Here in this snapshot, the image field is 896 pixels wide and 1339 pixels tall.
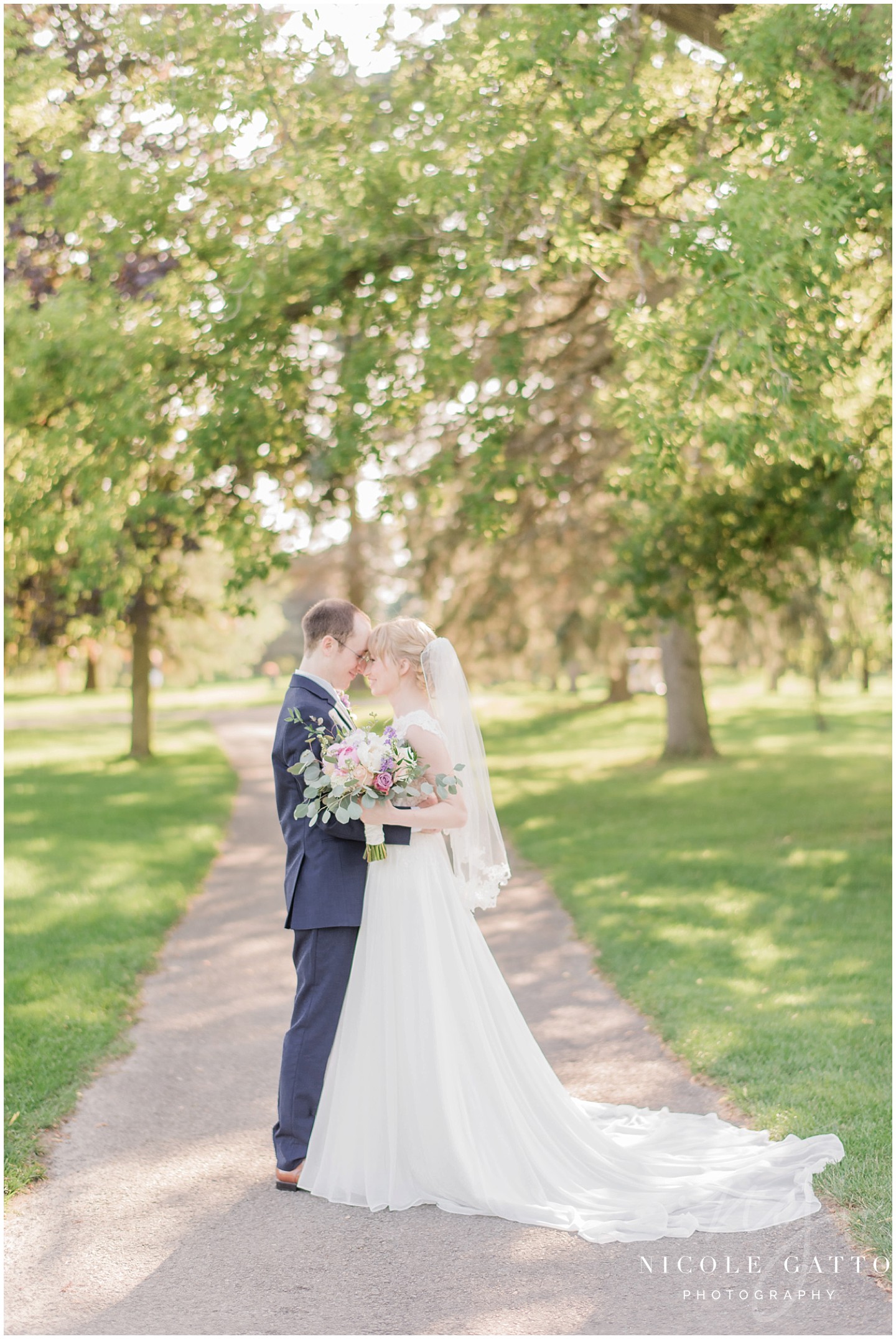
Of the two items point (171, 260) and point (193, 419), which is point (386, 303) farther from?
point (171, 260)

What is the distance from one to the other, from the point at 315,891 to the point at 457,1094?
3.29 feet

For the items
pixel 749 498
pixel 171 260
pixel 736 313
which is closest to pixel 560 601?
pixel 749 498

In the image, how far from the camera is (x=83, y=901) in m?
10.1

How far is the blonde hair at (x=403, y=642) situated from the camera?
4.81 m

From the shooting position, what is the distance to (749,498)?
1248cm

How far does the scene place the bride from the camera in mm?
4402

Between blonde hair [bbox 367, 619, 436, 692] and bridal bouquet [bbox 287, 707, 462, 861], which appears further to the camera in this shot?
blonde hair [bbox 367, 619, 436, 692]

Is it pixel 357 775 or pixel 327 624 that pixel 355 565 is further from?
pixel 357 775

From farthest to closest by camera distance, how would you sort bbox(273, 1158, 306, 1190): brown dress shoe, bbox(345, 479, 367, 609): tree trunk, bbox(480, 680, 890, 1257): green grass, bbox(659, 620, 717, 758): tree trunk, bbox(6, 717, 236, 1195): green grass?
bbox(345, 479, 367, 609): tree trunk < bbox(659, 620, 717, 758): tree trunk < bbox(6, 717, 236, 1195): green grass < bbox(480, 680, 890, 1257): green grass < bbox(273, 1158, 306, 1190): brown dress shoe

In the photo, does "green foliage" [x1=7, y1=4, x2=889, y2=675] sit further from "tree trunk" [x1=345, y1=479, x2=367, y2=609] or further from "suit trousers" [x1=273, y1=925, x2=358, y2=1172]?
"tree trunk" [x1=345, y1=479, x2=367, y2=609]

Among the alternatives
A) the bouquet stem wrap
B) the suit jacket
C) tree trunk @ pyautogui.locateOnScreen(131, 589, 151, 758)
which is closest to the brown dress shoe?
the suit jacket

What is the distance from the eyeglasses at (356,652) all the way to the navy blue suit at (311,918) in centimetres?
20

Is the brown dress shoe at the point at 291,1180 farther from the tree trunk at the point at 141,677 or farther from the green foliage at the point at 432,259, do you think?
the tree trunk at the point at 141,677

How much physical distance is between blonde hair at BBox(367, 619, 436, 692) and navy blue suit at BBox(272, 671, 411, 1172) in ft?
1.01
